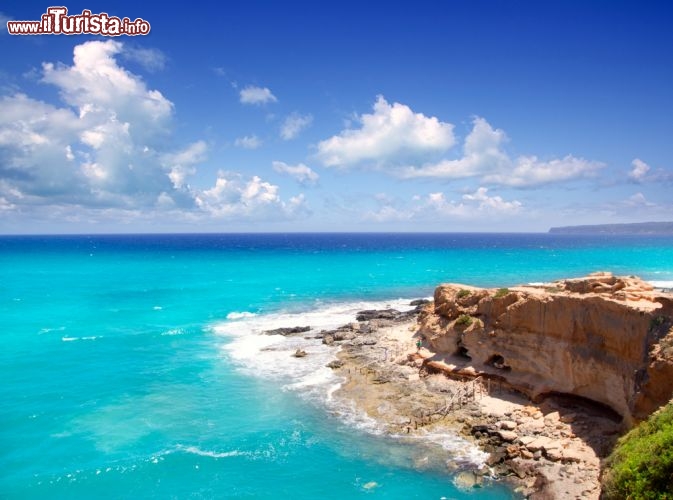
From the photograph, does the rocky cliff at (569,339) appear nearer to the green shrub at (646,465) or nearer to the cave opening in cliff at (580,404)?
the cave opening in cliff at (580,404)

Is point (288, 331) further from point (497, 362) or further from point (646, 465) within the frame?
point (646, 465)

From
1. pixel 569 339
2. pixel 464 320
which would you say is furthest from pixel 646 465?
pixel 464 320

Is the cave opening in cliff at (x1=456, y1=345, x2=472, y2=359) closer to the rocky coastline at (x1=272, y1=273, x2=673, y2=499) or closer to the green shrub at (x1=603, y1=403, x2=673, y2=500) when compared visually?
the rocky coastline at (x1=272, y1=273, x2=673, y2=499)

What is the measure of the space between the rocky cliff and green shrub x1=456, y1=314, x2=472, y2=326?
80mm

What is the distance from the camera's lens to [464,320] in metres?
38.9

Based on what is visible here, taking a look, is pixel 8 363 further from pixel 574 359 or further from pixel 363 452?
pixel 574 359

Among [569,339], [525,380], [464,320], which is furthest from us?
[464,320]

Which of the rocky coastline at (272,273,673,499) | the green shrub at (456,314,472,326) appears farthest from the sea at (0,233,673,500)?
the green shrub at (456,314,472,326)

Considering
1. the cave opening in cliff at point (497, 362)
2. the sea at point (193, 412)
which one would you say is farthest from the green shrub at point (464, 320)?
the sea at point (193, 412)

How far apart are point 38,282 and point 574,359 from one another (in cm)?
10156

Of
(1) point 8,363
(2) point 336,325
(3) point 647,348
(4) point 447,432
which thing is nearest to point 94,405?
(1) point 8,363

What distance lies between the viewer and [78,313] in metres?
68.2

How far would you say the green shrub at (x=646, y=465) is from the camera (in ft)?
53.5

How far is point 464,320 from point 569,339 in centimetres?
919
